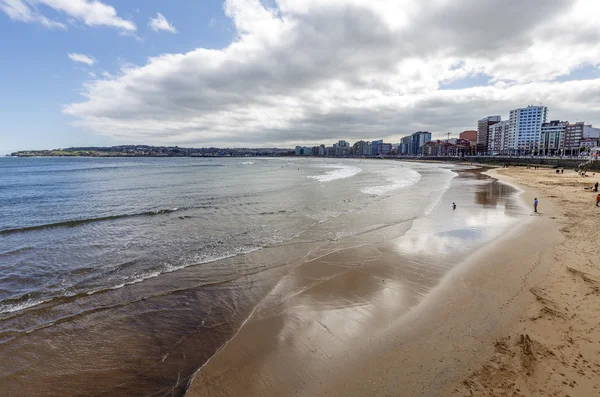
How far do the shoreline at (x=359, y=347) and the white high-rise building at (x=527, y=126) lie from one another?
5772 inches

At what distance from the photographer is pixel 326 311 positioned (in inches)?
286

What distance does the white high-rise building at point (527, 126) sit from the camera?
12712cm

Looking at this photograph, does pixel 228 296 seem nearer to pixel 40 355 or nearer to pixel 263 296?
pixel 263 296

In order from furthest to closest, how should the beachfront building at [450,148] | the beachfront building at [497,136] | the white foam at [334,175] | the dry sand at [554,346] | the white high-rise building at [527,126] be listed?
the beachfront building at [450,148] < the beachfront building at [497,136] < the white high-rise building at [527,126] < the white foam at [334,175] < the dry sand at [554,346]

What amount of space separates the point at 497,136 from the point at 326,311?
17550 centimetres

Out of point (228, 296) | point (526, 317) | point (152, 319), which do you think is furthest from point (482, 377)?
point (152, 319)

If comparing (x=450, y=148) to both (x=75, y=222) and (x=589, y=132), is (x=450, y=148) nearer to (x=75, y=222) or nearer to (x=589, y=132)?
Result: (x=589, y=132)

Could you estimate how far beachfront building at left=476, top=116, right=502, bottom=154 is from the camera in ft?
525

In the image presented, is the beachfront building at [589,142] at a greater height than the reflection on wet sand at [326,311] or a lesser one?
greater

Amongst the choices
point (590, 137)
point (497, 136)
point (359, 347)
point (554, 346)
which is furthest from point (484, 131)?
point (359, 347)

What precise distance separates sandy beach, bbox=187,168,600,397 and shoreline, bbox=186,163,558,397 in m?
0.02

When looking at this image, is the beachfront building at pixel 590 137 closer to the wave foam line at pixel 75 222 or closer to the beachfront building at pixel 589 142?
the beachfront building at pixel 589 142

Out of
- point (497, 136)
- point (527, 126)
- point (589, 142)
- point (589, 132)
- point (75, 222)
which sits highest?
point (527, 126)

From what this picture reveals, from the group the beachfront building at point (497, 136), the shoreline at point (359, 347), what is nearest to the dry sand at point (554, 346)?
the shoreline at point (359, 347)
